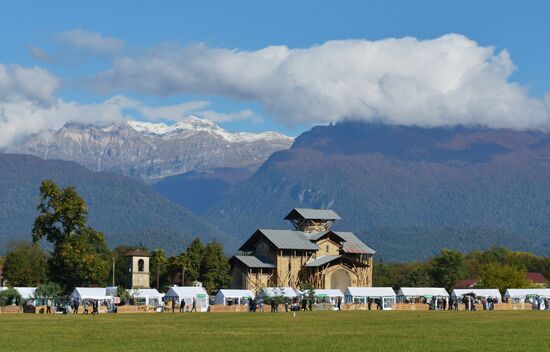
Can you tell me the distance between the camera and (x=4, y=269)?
583ft

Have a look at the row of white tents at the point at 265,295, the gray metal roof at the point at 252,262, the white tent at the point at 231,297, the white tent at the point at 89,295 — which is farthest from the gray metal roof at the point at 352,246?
the white tent at the point at 89,295

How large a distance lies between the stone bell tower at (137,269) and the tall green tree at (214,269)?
8291 mm

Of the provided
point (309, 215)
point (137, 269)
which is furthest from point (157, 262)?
point (309, 215)

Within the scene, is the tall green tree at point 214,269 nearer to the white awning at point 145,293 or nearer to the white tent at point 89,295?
the white awning at point 145,293

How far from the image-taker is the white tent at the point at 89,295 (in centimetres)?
11619

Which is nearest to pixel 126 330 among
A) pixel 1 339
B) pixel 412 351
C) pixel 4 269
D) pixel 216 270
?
pixel 1 339

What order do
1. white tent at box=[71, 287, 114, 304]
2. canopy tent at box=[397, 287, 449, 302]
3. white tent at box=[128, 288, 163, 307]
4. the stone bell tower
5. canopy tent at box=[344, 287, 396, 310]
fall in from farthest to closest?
the stone bell tower → canopy tent at box=[397, 287, 449, 302] → canopy tent at box=[344, 287, 396, 310] → white tent at box=[128, 288, 163, 307] → white tent at box=[71, 287, 114, 304]

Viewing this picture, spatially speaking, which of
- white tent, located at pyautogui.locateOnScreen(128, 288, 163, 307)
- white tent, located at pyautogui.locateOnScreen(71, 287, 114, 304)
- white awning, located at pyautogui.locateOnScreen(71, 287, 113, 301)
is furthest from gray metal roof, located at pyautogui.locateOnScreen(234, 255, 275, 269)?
white awning, located at pyautogui.locateOnScreen(71, 287, 113, 301)

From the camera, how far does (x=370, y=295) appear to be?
5177 inches

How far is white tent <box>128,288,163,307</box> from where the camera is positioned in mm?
121938

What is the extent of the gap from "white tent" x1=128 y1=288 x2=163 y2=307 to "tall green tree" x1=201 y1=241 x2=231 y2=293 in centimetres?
3316

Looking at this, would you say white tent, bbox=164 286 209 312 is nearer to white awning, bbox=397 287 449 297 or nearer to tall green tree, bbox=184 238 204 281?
white awning, bbox=397 287 449 297

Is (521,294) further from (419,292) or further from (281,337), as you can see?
(281,337)

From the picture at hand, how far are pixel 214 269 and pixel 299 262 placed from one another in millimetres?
13271
